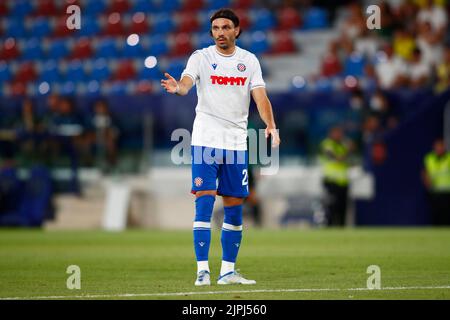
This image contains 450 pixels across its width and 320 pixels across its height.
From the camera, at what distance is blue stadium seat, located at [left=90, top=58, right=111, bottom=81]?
27.2 metres

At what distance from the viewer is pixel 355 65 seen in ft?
78.9

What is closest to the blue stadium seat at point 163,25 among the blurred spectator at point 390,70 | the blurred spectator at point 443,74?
the blurred spectator at point 390,70

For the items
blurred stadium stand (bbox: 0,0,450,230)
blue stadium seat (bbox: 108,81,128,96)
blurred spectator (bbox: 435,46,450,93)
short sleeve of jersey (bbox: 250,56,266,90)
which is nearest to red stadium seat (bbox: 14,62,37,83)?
blurred stadium stand (bbox: 0,0,450,230)

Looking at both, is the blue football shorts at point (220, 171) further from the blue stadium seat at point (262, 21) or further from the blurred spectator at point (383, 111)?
the blue stadium seat at point (262, 21)

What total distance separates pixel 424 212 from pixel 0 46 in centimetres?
1380

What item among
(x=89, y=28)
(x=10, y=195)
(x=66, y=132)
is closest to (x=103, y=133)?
(x=66, y=132)

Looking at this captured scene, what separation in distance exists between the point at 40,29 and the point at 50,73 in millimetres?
3434

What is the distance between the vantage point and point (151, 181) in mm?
23406

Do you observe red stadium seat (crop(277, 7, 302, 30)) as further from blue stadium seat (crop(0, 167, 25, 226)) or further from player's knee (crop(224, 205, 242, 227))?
player's knee (crop(224, 205, 242, 227))

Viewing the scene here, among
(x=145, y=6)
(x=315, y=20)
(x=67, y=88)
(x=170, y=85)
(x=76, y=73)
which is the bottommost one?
(x=170, y=85)

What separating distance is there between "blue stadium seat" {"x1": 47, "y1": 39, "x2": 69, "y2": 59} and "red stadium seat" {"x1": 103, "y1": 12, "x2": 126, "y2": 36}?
1230mm

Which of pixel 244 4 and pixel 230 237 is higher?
pixel 244 4

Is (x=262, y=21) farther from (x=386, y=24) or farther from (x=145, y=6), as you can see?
(x=145, y=6)
